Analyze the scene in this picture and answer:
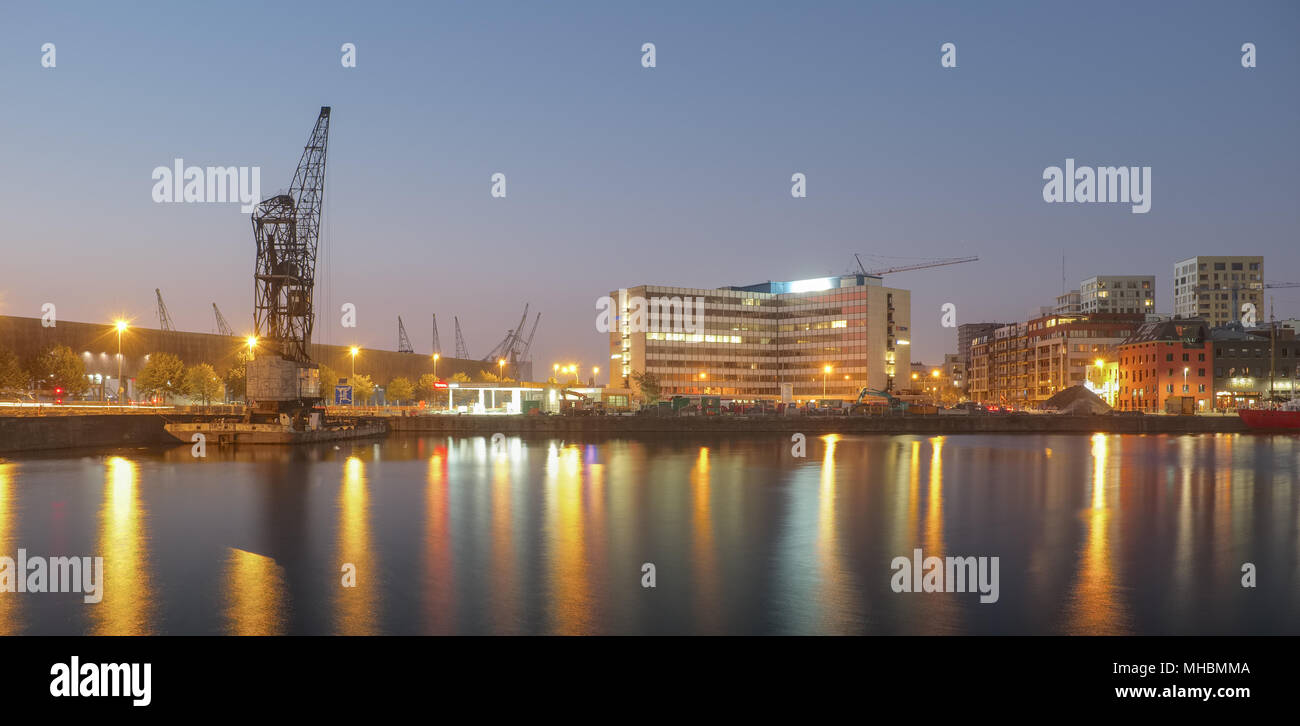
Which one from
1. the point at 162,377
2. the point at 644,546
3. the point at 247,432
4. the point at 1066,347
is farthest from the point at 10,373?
the point at 1066,347

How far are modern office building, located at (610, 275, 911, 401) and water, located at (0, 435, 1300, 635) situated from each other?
13178cm

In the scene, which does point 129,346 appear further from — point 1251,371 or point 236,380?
point 1251,371

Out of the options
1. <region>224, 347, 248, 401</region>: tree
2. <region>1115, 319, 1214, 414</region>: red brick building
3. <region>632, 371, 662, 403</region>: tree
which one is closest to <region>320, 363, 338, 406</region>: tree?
<region>224, 347, 248, 401</region>: tree

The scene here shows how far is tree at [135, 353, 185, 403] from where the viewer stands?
341ft

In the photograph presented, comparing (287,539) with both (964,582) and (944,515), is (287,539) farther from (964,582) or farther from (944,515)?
(944,515)

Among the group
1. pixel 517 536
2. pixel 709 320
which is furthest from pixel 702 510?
pixel 709 320

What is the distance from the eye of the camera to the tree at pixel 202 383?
10931 centimetres

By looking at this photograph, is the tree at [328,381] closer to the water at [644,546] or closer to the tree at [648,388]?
the tree at [648,388]

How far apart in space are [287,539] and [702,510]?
12.5 metres

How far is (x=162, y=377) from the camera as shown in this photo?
105 m

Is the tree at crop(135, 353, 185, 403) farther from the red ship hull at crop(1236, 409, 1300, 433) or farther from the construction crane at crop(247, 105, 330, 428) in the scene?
the red ship hull at crop(1236, 409, 1300, 433)

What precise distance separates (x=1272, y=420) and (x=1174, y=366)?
139 feet

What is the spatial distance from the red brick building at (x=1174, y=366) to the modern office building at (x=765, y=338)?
154 ft

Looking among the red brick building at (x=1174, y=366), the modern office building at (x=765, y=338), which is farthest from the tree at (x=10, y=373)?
the red brick building at (x=1174, y=366)
